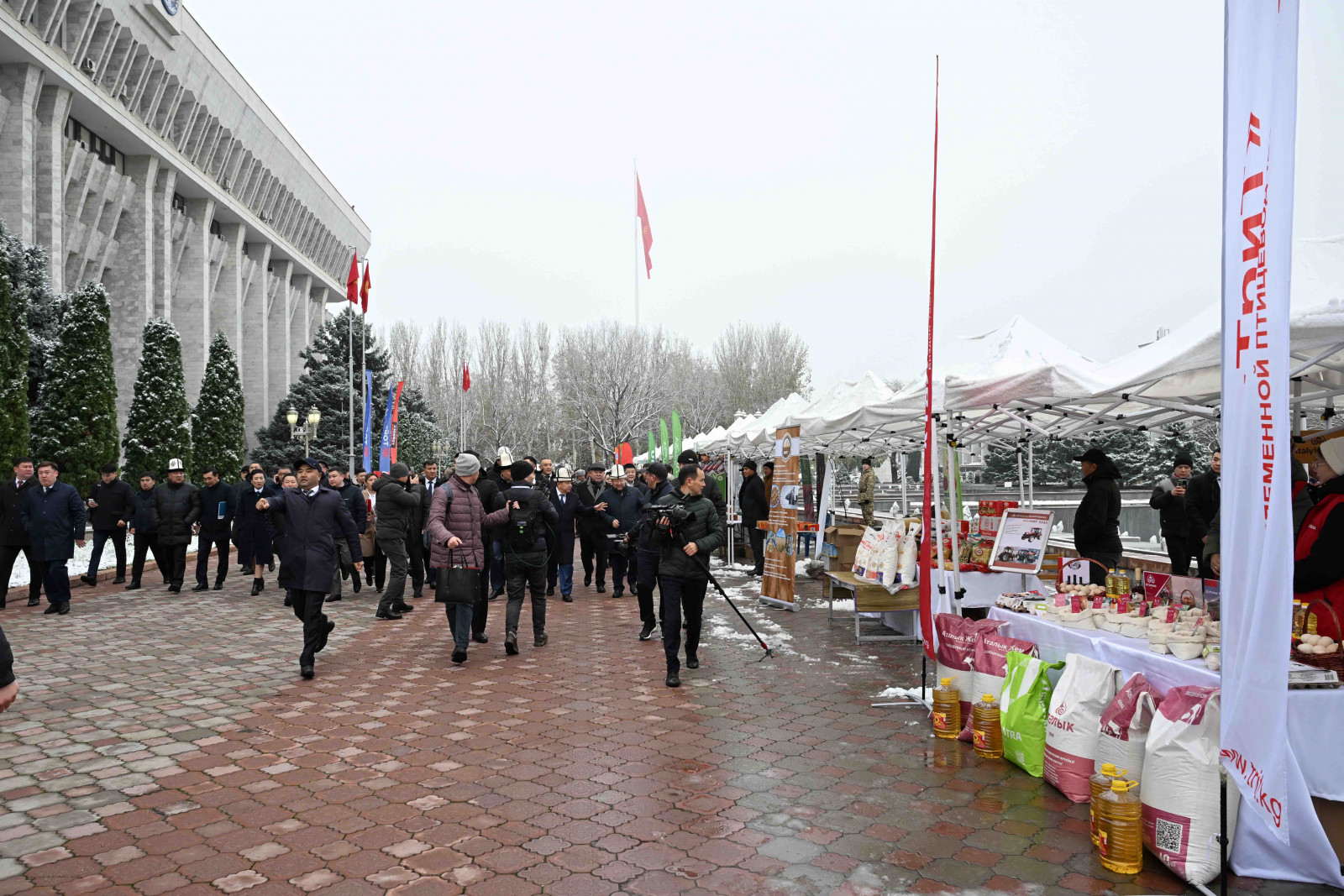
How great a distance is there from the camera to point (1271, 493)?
10.2ft

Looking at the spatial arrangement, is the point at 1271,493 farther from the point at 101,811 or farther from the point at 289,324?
the point at 289,324

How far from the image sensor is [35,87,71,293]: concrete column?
2566 centimetres

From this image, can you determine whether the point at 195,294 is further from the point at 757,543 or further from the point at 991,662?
the point at 991,662

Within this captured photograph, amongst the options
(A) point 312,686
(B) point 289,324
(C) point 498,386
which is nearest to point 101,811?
(A) point 312,686

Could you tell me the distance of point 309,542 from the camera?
7.40m

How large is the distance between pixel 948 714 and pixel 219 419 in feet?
103

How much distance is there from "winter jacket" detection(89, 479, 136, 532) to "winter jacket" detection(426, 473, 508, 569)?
24.5 feet

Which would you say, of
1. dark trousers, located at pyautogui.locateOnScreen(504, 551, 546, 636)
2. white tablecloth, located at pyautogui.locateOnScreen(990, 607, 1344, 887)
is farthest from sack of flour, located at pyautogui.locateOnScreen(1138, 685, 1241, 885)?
dark trousers, located at pyautogui.locateOnScreen(504, 551, 546, 636)

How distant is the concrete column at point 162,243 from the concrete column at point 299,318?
18468 millimetres

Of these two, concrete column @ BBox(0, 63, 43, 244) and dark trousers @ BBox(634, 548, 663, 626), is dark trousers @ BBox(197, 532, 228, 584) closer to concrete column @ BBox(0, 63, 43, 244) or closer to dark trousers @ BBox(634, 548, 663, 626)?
dark trousers @ BBox(634, 548, 663, 626)

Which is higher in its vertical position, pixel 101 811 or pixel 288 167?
pixel 288 167

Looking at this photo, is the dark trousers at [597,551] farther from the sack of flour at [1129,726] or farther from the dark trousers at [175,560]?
the sack of flour at [1129,726]

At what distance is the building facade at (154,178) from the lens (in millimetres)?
25656

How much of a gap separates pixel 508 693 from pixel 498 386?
4815 cm
